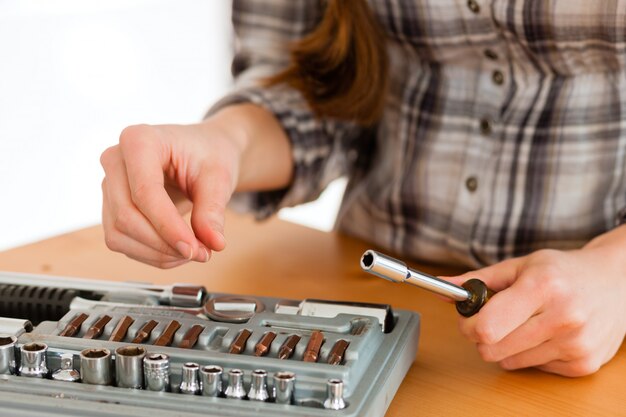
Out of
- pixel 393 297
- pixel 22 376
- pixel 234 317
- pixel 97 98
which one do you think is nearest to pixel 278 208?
pixel 393 297

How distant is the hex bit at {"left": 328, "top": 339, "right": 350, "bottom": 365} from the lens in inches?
22.6

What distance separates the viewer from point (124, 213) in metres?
0.68

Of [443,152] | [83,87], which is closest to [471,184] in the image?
[443,152]

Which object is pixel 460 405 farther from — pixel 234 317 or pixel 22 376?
pixel 22 376

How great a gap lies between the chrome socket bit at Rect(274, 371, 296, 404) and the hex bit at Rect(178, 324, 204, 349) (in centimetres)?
8

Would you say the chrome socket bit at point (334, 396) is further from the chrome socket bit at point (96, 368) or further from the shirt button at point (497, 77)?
the shirt button at point (497, 77)

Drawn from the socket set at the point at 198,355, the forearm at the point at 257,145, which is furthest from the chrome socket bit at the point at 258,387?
the forearm at the point at 257,145

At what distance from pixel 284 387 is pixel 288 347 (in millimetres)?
48

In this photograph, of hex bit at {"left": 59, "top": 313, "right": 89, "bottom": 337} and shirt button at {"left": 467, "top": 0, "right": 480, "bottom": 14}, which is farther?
shirt button at {"left": 467, "top": 0, "right": 480, "bottom": 14}

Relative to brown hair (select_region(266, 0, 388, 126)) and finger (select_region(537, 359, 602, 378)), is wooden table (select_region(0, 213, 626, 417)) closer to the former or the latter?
finger (select_region(537, 359, 602, 378))

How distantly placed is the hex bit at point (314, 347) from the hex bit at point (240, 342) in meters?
0.04

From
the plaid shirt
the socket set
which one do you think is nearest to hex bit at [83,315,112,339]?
the socket set

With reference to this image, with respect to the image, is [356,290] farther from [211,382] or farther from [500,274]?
[211,382]

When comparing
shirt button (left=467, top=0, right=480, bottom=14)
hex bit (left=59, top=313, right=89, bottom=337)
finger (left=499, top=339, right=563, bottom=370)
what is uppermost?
shirt button (left=467, top=0, right=480, bottom=14)
